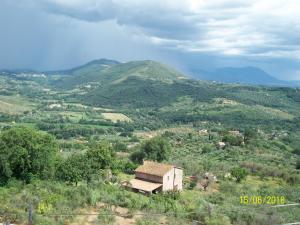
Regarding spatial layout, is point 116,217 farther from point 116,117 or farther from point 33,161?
point 116,117

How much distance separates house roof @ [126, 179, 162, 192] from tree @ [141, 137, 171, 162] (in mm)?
18105

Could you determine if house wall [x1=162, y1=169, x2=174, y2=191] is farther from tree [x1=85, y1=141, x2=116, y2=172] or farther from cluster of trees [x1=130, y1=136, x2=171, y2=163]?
cluster of trees [x1=130, y1=136, x2=171, y2=163]

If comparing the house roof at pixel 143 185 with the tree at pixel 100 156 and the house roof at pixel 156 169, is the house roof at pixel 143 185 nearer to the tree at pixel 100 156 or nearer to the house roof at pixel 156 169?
the house roof at pixel 156 169

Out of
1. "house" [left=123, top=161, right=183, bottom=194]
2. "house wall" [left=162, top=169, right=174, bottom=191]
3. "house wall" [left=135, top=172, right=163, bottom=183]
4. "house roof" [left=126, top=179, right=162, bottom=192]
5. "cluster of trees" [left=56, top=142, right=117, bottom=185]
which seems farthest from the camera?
"house wall" [left=135, top=172, right=163, bottom=183]

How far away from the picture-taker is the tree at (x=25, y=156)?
3077 centimetres

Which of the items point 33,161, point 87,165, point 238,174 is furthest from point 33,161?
point 238,174

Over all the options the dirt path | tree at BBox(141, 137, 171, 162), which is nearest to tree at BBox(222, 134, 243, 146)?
tree at BBox(141, 137, 171, 162)

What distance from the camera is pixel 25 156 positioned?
31594 millimetres

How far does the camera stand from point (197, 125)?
154 metres

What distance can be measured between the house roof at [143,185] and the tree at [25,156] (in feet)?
24.2

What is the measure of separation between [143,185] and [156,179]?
1.65m

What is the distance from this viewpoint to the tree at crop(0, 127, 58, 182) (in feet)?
101
